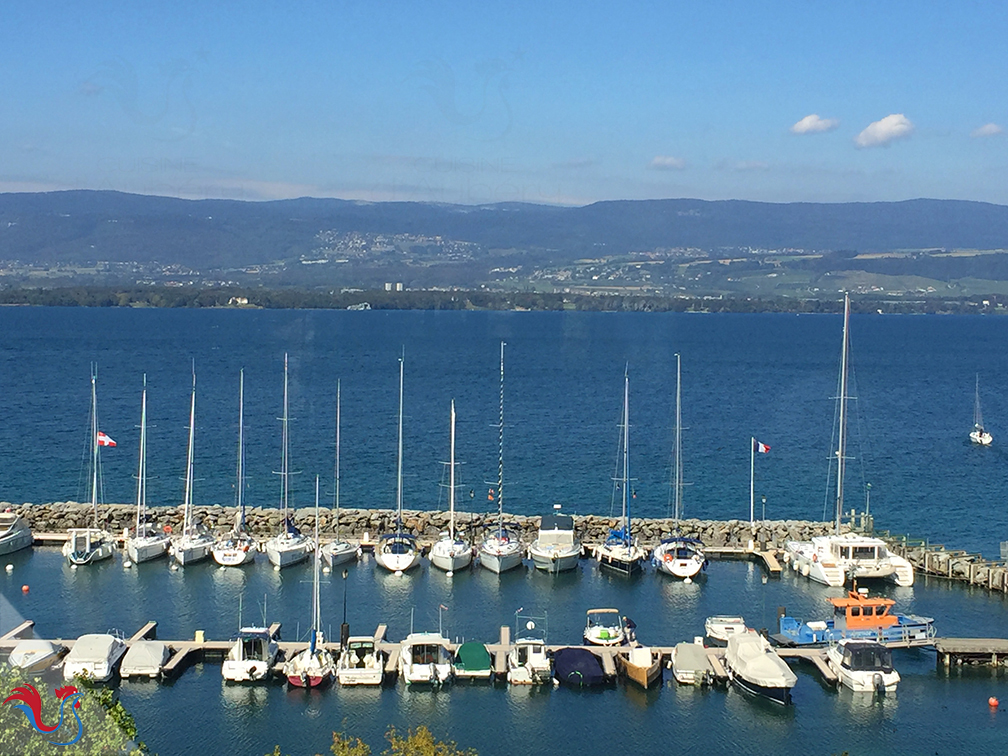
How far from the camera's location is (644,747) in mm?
20984

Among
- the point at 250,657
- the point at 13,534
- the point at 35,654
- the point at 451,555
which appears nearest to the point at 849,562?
the point at 451,555

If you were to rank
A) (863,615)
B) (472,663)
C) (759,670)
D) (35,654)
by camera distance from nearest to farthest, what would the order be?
(759,670) < (35,654) < (472,663) < (863,615)

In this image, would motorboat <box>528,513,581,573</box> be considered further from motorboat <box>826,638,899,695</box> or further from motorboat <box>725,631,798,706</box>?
motorboat <box>826,638,899,695</box>

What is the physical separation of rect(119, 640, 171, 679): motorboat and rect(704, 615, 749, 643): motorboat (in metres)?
11.3

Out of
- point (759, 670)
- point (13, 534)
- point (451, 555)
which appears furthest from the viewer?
point (13, 534)

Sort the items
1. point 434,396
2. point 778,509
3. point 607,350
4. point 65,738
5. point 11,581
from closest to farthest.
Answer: point 65,738
point 11,581
point 778,509
point 434,396
point 607,350

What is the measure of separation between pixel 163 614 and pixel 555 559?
9.85m

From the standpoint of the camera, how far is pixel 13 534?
32.5 m

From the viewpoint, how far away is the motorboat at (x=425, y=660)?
23047 millimetres

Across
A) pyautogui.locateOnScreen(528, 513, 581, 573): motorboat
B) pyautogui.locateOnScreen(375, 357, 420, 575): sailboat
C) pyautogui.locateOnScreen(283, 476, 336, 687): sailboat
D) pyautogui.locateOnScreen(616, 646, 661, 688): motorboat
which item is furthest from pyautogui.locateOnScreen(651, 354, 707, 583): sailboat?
pyautogui.locateOnScreen(283, 476, 336, 687): sailboat

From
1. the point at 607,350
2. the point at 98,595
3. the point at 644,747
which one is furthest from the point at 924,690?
the point at 607,350

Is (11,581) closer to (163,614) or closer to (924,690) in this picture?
(163,614)

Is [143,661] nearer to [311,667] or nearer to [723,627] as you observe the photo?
[311,667]

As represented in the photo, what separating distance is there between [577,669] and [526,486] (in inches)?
864
